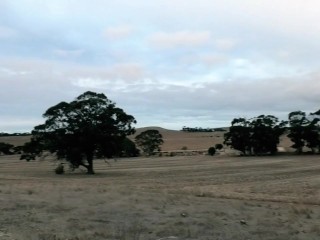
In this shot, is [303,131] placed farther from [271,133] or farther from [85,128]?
[85,128]

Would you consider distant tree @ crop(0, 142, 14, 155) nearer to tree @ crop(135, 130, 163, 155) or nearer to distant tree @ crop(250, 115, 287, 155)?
tree @ crop(135, 130, 163, 155)

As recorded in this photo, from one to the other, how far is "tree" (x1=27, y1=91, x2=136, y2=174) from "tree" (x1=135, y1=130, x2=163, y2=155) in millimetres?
71921

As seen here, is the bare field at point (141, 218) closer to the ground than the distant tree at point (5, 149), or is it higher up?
closer to the ground

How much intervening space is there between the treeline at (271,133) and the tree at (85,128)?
58.6 m

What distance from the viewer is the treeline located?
109 meters

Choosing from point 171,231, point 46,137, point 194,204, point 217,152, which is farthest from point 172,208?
point 217,152

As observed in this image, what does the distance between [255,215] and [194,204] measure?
2831mm

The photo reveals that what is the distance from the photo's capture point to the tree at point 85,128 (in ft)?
183

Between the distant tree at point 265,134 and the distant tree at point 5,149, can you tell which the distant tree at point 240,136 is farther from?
the distant tree at point 5,149

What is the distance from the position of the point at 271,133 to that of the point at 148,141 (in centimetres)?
3250

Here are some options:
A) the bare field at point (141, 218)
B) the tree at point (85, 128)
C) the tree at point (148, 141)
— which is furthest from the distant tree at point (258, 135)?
the bare field at point (141, 218)

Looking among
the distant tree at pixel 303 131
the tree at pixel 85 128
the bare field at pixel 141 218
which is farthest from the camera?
the distant tree at pixel 303 131

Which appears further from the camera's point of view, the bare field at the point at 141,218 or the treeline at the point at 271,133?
the treeline at the point at 271,133

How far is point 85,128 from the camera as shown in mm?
55469
